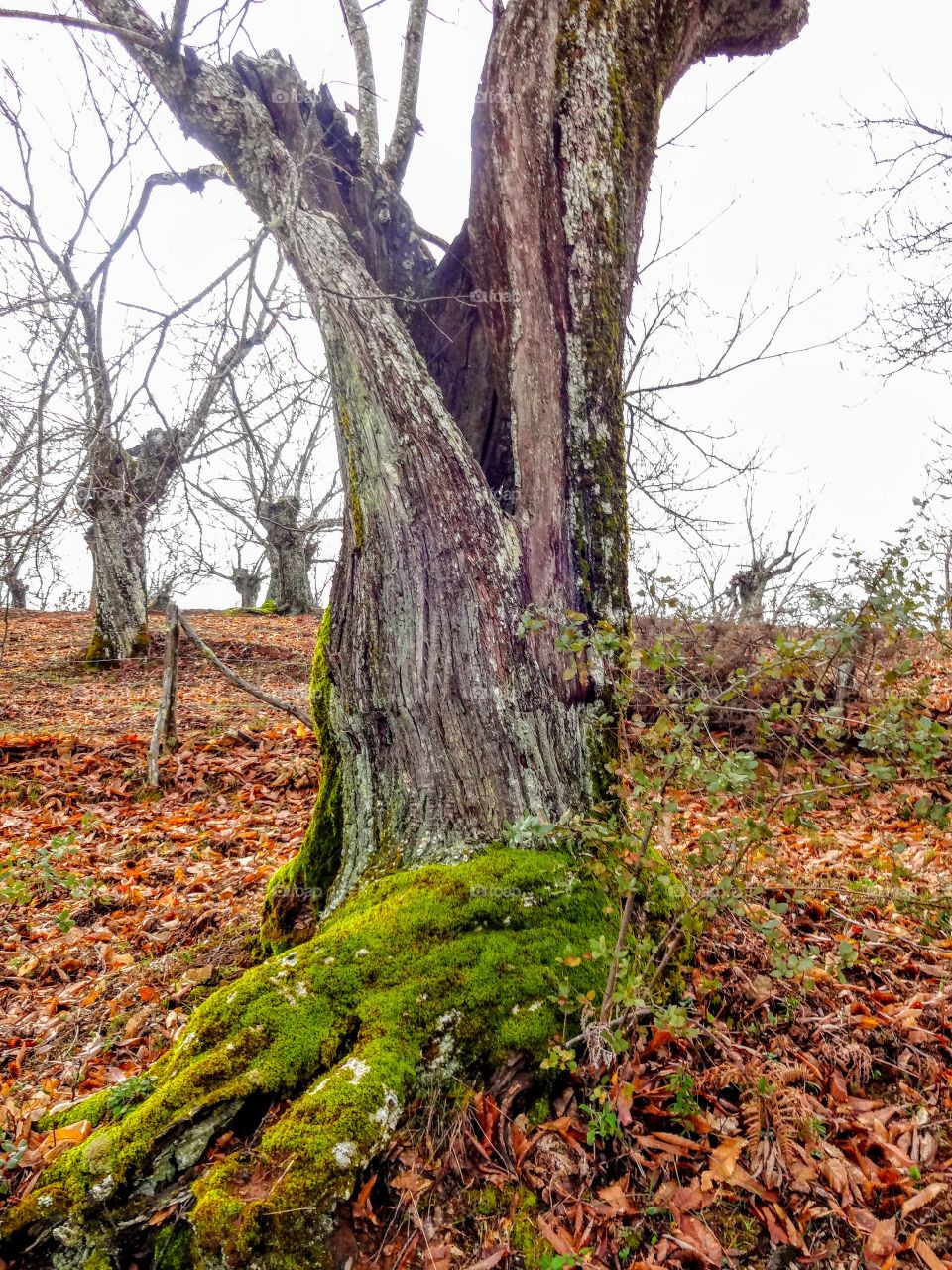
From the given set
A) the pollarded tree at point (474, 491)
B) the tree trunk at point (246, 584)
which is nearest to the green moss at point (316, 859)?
the pollarded tree at point (474, 491)

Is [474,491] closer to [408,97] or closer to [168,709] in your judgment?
[408,97]

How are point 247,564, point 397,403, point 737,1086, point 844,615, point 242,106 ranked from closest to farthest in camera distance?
point 844,615, point 737,1086, point 397,403, point 242,106, point 247,564

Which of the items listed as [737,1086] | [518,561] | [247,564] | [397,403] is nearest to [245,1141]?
[737,1086]

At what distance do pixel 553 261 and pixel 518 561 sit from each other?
1393 millimetres

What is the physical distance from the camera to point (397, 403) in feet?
10.5

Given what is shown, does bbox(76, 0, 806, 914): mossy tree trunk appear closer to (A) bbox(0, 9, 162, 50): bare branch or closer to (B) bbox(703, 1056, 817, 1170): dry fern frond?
(A) bbox(0, 9, 162, 50): bare branch

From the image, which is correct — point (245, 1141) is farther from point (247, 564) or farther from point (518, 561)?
point (247, 564)

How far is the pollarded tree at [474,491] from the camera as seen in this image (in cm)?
272

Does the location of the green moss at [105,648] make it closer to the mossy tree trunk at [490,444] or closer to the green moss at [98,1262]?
the mossy tree trunk at [490,444]

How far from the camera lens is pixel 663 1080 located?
2418 millimetres

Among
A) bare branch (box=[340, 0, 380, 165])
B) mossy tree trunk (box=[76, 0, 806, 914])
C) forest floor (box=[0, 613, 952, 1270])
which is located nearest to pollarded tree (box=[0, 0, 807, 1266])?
mossy tree trunk (box=[76, 0, 806, 914])

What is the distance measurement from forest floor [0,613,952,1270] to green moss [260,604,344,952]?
428 mm

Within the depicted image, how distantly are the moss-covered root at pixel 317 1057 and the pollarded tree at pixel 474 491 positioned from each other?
0.06 ft

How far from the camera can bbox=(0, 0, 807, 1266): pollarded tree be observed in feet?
8.94
